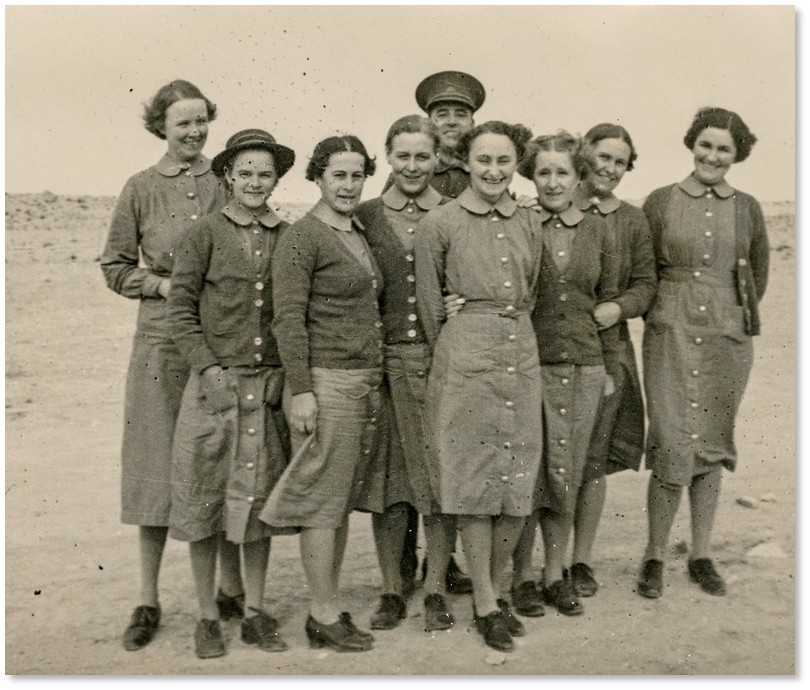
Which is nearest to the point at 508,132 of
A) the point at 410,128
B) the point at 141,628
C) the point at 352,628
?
the point at 410,128

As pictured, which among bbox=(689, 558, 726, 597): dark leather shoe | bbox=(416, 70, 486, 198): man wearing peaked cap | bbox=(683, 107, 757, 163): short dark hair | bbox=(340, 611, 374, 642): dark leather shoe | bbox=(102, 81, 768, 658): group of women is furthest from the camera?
bbox=(689, 558, 726, 597): dark leather shoe

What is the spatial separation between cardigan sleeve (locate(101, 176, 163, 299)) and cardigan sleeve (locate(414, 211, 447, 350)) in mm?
1177

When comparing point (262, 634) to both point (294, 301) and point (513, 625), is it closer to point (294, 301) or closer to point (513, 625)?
point (513, 625)

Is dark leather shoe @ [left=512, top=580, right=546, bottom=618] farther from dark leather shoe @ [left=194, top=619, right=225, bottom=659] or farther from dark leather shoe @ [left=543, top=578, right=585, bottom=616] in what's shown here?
dark leather shoe @ [left=194, top=619, right=225, bottom=659]

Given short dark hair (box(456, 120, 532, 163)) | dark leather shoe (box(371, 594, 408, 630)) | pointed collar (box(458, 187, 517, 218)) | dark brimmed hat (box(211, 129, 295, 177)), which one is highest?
short dark hair (box(456, 120, 532, 163))

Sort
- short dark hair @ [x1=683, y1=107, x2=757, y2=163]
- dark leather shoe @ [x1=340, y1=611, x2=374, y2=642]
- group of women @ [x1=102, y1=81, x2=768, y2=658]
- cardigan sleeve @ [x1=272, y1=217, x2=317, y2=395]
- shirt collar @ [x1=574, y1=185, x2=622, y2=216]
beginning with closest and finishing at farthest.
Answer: cardigan sleeve @ [x1=272, y1=217, x2=317, y2=395] → group of women @ [x1=102, y1=81, x2=768, y2=658] → dark leather shoe @ [x1=340, y1=611, x2=374, y2=642] → shirt collar @ [x1=574, y1=185, x2=622, y2=216] → short dark hair @ [x1=683, y1=107, x2=757, y2=163]

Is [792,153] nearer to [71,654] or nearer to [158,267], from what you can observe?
[158,267]

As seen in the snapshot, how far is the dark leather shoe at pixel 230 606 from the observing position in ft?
15.3

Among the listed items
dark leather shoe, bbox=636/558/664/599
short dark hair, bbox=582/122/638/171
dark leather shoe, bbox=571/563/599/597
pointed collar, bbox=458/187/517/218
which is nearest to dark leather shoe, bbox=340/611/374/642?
dark leather shoe, bbox=571/563/599/597

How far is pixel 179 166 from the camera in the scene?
445 centimetres

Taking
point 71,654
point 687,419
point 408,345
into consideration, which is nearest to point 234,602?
point 71,654

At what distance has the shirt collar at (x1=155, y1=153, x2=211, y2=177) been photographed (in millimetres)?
4441

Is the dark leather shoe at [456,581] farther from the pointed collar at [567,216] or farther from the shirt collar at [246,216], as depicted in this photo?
the shirt collar at [246,216]

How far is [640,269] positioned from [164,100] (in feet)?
7.56
